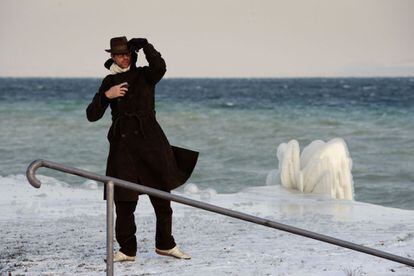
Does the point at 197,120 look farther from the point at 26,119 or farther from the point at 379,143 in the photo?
the point at 379,143

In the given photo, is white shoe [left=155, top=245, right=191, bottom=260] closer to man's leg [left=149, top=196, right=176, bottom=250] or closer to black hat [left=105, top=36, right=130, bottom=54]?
man's leg [left=149, top=196, right=176, bottom=250]

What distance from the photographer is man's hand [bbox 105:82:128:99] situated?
661 cm

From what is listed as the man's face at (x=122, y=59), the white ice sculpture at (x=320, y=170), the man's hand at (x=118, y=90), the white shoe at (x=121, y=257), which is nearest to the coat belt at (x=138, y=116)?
the man's hand at (x=118, y=90)

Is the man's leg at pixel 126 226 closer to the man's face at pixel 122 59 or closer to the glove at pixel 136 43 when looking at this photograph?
the man's face at pixel 122 59

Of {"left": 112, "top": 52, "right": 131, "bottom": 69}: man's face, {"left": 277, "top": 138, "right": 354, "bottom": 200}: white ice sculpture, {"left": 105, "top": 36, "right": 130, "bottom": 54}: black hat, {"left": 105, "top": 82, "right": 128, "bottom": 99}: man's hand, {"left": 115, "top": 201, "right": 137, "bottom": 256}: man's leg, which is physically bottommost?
{"left": 277, "top": 138, "right": 354, "bottom": 200}: white ice sculpture

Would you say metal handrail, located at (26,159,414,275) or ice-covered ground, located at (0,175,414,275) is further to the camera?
ice-covered ground, located at (0,175,414,275)

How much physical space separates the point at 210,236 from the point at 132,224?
192cm

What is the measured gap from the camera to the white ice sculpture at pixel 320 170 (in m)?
14.1

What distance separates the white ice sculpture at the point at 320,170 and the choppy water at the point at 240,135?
3456 millimetres

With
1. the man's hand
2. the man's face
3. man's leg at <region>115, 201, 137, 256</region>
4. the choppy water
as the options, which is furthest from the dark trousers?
the choppy water

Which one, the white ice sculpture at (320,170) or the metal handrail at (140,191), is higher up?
the metal handrail at (140,191)

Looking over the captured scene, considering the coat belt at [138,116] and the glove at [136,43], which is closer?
the glove at [136,43]

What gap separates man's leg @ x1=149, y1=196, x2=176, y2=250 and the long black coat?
169 millimetres

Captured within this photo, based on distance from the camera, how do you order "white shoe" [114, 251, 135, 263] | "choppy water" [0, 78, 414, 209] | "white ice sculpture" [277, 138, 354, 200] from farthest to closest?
"choppy water" [0, 78, 414, 209]
"white ice sculpture" [277, 138, 354, 200]
"white shoe" [114, 251, 135, 263]
